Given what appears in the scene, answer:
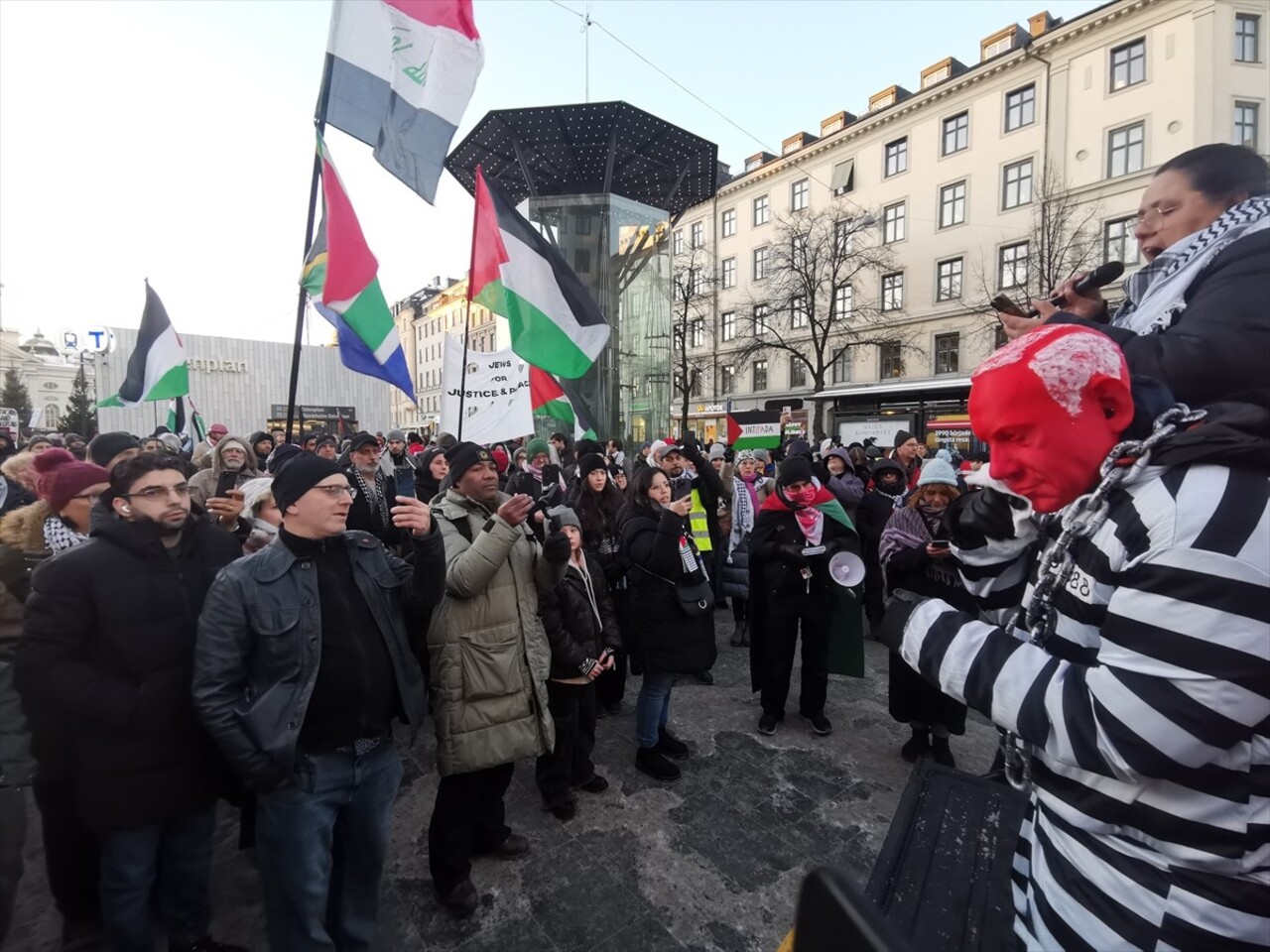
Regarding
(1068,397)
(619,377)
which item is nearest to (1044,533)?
(1068,397)

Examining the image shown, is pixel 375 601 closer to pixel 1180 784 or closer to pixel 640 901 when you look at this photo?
pixel 640 901

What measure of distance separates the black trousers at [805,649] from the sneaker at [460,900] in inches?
101

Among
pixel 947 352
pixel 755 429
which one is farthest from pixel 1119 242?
pixel 755 429

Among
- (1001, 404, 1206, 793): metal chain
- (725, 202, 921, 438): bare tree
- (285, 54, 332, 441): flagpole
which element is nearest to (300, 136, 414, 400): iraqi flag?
(285, 54, 332, 441): flagpole

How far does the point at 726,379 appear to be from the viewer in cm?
4012

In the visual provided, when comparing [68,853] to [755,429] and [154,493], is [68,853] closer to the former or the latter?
[154,493]

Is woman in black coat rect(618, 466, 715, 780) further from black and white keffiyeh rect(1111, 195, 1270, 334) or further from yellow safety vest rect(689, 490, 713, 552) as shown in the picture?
black and white keffiyeh rect(1111, 195, 1270, 334)

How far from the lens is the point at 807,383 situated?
35.6 meters

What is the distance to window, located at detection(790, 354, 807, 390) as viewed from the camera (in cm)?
3575

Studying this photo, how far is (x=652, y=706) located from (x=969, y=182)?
113ft

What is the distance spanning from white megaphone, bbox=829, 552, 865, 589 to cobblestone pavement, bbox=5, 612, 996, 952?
1.46 metres

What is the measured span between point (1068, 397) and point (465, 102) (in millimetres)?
4148

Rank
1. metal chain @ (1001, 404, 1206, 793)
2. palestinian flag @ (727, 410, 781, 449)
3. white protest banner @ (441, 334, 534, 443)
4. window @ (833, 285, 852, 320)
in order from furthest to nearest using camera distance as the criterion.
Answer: window @ (833, 285, 852, 320), palestinian flag @ (727, 410, 781, 449), white protest banner @ (441, 334, 534, 443), metal chain @ (1001, 404, 1206, 793)

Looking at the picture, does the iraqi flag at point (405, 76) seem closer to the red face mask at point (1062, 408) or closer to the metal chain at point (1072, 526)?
the red face mask at point (1062, 408)
